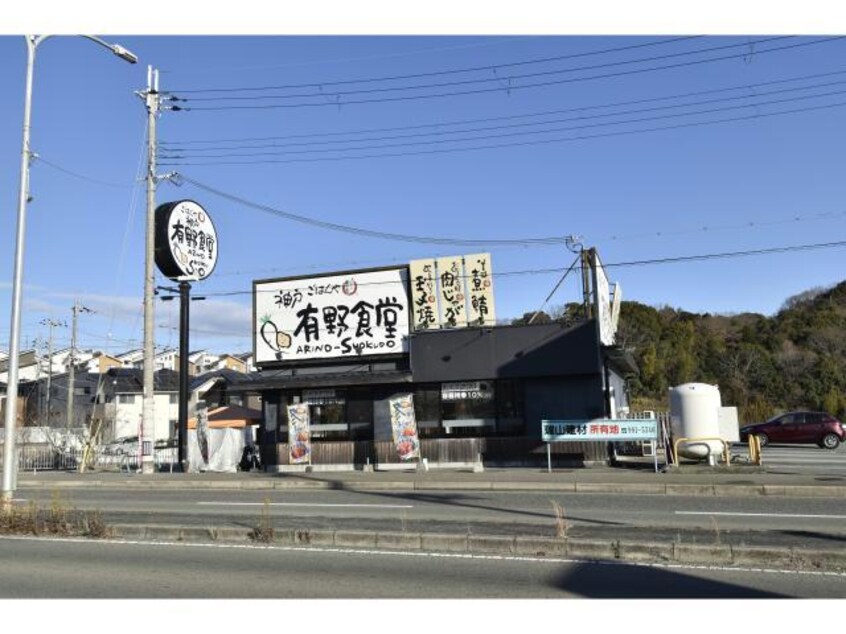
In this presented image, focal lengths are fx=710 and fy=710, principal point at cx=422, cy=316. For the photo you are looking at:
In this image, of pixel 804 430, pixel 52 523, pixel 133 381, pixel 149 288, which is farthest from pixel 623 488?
pixel 133 381

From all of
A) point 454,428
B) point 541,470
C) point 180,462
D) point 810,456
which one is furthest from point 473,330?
point 810,456

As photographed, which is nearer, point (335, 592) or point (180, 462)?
point (335, 592)

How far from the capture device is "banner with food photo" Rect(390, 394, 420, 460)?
20.6 metres

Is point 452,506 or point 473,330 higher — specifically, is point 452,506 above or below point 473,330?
below

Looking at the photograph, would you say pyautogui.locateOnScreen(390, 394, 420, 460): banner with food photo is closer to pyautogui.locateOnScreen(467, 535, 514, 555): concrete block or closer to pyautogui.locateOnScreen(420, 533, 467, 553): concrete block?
pyautogui.locateOnScreen(420, 533, 467, 553): concrete block

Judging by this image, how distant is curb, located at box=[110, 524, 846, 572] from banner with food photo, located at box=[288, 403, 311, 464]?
36.7 feet

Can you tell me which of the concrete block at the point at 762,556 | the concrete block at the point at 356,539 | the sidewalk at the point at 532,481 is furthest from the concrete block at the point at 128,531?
the concrete block at the point at 762,556

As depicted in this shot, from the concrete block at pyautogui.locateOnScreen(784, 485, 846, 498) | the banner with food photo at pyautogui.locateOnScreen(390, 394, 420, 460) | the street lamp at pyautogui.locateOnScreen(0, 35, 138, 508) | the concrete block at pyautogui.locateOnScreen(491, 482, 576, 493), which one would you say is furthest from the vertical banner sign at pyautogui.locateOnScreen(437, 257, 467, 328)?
the street lamp at pyautogui.locateOnScreen(0, 35, 138, 508)

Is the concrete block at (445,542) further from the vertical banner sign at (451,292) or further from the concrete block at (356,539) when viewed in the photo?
the vertical banner sign at (451,292)

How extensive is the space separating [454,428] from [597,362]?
4657mm

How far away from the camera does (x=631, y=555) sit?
7.84 metres

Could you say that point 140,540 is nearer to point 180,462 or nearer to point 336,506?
point 336,506

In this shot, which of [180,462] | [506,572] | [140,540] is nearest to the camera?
[506,572]

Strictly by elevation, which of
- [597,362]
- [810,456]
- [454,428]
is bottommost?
[810,456]
